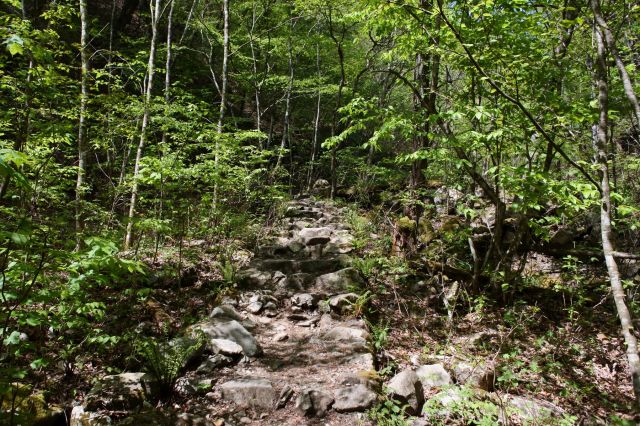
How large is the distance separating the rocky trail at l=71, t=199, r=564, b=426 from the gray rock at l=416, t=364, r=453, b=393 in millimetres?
13

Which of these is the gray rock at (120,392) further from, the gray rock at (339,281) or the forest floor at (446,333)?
the gray rock at (339,281)

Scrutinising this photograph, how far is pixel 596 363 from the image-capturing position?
5805 mm

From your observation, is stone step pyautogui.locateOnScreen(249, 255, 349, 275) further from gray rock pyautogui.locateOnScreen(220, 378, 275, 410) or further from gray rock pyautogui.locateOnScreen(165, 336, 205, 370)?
gray rock pyautogui.locateOnScreen(220, 378, 275, 410)

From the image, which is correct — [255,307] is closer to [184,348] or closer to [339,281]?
[339,281]

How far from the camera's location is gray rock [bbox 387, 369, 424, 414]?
4168mm

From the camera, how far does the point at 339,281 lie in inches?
297

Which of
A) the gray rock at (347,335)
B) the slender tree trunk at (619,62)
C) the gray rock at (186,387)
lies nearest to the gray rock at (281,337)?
the gray rock at (347,335)

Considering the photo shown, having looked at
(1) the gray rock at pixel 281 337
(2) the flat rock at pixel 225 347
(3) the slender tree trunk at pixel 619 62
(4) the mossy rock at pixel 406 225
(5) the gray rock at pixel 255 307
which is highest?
(3) the slender tree trunk at pixel 619 62

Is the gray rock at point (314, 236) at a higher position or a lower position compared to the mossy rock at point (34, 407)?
higher

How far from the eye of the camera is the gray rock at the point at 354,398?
4066 mm

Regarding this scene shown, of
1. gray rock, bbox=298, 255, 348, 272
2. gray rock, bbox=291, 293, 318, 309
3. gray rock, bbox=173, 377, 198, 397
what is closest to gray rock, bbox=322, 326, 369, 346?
gray rock, bbox=291, 293, 318, 309

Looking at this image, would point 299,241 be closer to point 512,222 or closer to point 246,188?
point 246,188

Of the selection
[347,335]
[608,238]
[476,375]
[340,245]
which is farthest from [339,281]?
[608,238]

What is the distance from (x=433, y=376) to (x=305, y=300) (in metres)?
2.95
